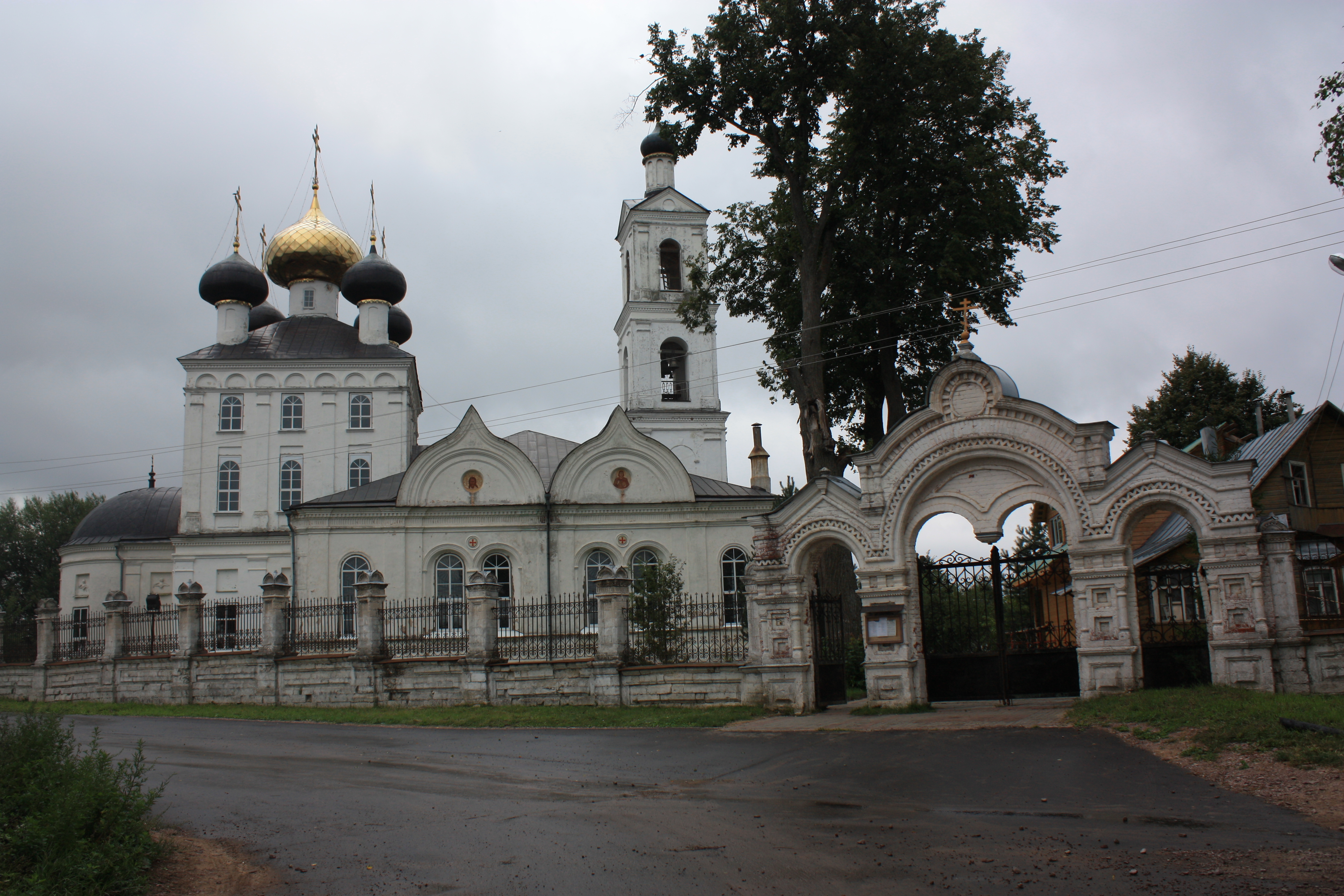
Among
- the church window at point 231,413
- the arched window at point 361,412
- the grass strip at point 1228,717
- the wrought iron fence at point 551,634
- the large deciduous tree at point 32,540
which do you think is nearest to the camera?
the grass strip at point 1228,717

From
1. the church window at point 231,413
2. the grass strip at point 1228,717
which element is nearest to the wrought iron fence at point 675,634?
the grass strip at point 1228,717

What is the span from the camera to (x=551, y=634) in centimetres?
1812

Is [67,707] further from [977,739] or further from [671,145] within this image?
[977,739]

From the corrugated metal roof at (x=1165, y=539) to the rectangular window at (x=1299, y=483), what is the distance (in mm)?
2424

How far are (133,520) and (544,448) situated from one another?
1587 cm

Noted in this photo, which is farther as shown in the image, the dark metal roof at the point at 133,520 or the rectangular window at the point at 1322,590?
the dark metal roof at the point at 133,520

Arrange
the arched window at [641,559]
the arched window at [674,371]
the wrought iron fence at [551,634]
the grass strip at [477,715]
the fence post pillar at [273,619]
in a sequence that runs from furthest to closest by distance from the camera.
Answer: the arched window at [674,371], the arched window at [641,559], the fence post pillar at [273,619], the wrought iron fence at [551,634], the grass strip at [477,715]

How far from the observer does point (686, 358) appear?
35688 millimetres

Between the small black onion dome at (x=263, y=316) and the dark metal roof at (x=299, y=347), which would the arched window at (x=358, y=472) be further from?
the small black onion dome at (x=263, y=316)

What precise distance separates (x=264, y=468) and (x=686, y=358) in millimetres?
13972

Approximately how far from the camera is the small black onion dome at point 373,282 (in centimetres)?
3478

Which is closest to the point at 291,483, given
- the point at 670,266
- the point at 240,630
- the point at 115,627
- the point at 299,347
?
the point at 299,347

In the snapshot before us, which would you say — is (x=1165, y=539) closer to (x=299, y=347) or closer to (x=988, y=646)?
(x=988, y=646)

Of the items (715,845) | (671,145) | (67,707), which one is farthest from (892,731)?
(67,707)
